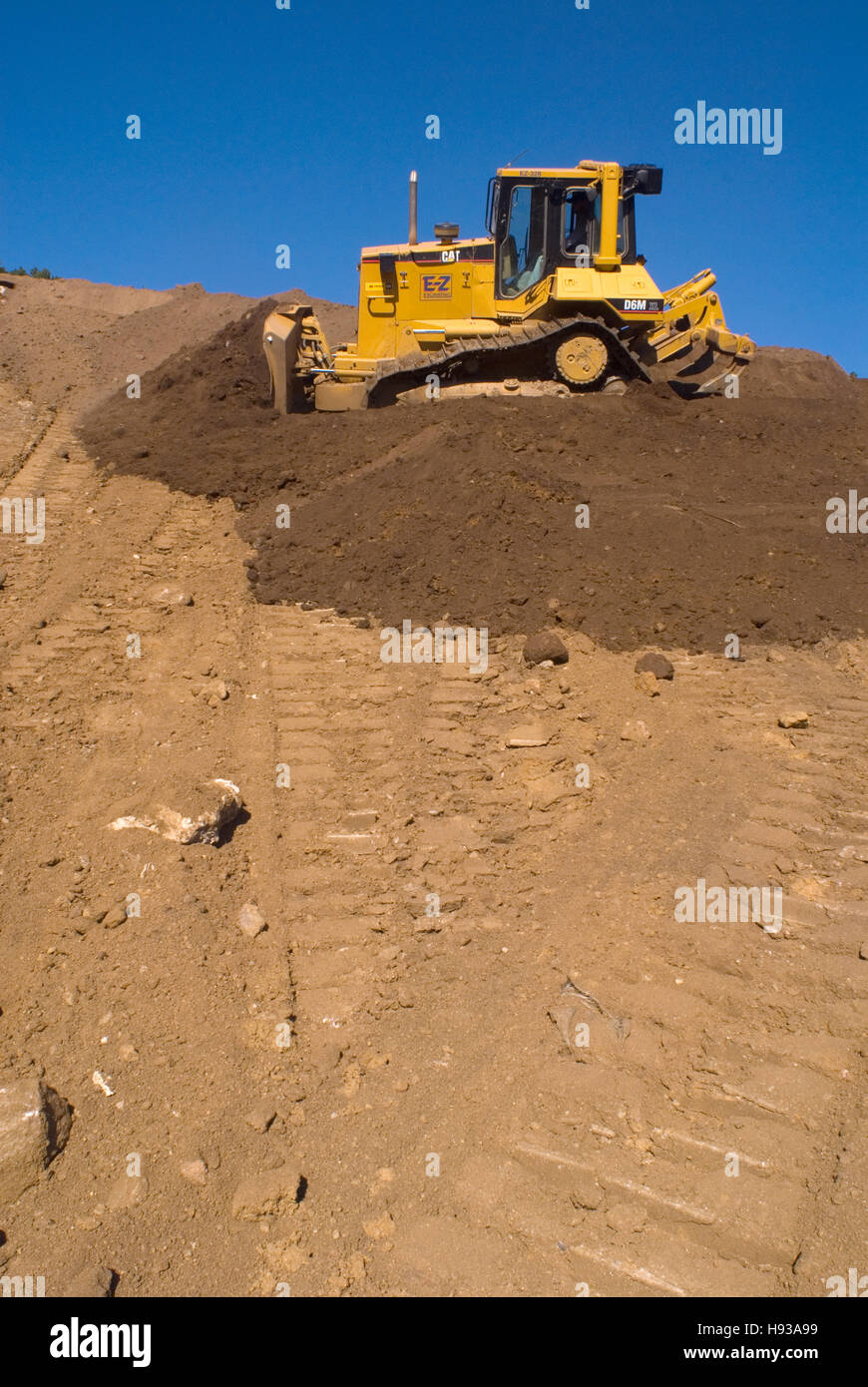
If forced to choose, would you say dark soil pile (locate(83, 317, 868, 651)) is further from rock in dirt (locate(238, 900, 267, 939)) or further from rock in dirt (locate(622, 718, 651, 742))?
rock in dirt (locate(238, 900, 267, 939))

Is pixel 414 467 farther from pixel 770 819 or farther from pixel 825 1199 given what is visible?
pixel 825 1199

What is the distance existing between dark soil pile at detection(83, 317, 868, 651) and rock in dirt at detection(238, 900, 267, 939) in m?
3.35

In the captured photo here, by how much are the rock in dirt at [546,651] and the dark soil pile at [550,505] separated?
0.36 meters

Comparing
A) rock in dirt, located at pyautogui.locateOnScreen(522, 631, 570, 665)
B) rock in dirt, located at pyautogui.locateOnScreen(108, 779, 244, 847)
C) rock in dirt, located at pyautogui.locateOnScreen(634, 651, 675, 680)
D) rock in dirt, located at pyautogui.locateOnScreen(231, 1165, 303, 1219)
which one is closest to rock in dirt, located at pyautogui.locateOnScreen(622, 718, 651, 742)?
rock in dirt, located at pyautogui.locateOnScreen(634, 651, 675, 680)

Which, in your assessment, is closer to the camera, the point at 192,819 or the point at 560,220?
the point at 192,819

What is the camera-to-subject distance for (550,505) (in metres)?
8.56

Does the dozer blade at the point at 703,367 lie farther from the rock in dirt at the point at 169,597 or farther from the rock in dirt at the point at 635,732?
the rock in dirt at the point at 635,732

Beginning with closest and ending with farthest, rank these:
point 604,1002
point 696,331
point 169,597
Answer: point 604,1002 → point 169,597 → point 696,331

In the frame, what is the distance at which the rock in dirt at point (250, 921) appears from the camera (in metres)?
4.52

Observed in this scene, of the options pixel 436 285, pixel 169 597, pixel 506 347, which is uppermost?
pixel 436 285

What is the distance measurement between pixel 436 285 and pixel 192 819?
10.0 metres

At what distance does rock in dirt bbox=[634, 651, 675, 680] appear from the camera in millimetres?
6789

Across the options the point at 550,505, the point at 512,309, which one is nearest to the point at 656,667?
the point at 550,505

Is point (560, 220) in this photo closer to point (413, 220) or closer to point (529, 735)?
point (413, 220)
